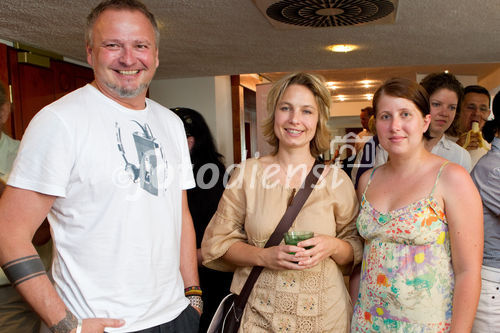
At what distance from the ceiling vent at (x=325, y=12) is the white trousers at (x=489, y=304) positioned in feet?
6.38

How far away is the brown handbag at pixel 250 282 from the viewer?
5.16 feet

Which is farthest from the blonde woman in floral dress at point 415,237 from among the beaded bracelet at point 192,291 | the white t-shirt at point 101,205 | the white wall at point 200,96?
the white wall at point 200,96

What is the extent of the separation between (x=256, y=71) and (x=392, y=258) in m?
4.35

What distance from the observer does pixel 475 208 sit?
135 cm

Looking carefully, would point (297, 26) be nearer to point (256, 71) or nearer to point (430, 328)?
point (256, 71)

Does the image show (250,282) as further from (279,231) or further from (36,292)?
(36,292)

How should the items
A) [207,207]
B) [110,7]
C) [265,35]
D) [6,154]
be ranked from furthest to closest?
[265,35] < [207,207] < [6,154] < [110,7]

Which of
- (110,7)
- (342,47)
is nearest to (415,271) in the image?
(110,7)

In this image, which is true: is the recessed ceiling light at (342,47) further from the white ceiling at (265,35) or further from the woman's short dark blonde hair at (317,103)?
the woman's short dark blonde hair at (317,103)

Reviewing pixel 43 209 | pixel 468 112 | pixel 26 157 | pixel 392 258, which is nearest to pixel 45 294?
pixel 43 209

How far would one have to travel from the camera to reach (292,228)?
1.58m

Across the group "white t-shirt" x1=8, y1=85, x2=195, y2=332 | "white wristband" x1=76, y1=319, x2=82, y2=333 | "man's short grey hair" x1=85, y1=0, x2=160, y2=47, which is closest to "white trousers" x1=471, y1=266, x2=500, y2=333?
"white t-shirt" x1=8, y1=85, x2=195, y2=332

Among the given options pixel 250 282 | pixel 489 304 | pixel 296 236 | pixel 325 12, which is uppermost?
pixel 325 12

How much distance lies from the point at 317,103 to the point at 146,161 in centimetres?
75
